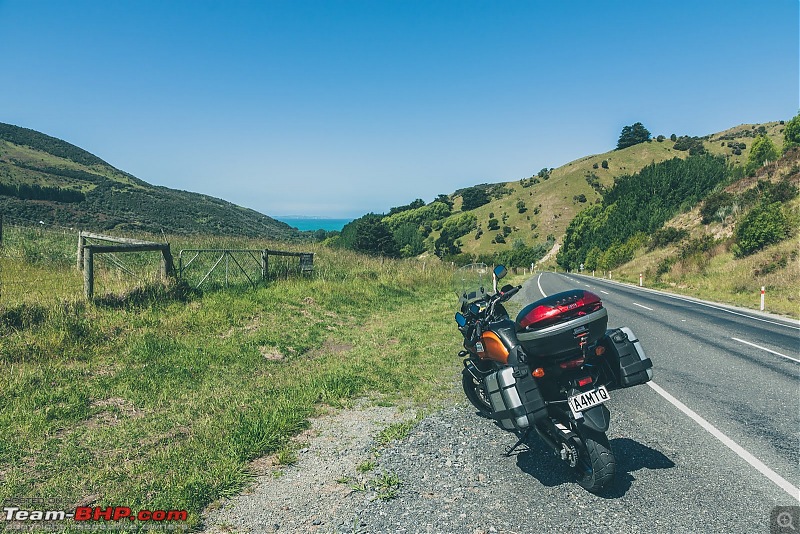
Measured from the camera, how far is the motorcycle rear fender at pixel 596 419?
367cm

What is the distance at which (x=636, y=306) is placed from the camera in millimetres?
17641

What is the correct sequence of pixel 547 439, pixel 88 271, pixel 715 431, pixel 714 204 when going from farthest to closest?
pixel 714 204, pixel 88 271, pixel 715 431, pixel 547 439

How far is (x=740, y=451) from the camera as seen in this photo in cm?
449

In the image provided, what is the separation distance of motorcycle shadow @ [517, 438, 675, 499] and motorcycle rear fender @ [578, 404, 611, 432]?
0.61 m

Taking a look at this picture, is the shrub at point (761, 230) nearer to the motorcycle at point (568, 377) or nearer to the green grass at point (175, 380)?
the green grass at point (175, 380)

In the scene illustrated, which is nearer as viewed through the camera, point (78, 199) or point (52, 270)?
point (52, 270)

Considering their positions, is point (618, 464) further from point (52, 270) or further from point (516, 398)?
point (52, 270)

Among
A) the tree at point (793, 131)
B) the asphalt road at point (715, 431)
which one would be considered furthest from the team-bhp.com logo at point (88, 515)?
the tree at point (793, 131)

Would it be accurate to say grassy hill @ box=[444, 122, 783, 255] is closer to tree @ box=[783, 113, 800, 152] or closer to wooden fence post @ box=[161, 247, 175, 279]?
tree @ box=[783, 113, 800, 152]

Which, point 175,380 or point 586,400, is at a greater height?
point 586,400

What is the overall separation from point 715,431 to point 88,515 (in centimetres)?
620

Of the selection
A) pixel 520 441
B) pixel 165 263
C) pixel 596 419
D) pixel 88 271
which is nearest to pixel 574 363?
pixel 596 419

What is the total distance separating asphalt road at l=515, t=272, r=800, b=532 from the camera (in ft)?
12.0

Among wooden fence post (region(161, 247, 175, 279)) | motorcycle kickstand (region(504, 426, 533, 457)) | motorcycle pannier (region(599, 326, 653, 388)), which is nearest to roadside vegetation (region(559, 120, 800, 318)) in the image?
motorcycle pannier (region(599, 326, 653, 388))
